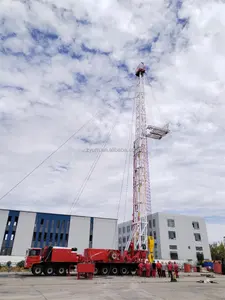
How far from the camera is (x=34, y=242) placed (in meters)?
48.2

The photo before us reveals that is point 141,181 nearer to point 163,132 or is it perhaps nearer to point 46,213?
point 163,132

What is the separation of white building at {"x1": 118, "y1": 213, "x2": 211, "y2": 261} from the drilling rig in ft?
98.2

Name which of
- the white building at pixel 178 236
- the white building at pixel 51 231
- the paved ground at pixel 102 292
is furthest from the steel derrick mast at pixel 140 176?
the white building at pixel 178 236

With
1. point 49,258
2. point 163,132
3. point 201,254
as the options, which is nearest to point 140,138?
point 163,132

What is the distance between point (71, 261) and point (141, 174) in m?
16.1

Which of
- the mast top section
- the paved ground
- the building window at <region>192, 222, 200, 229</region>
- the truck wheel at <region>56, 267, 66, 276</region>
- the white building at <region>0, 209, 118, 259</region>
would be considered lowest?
the paved ground

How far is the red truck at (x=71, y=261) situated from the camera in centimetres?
2394

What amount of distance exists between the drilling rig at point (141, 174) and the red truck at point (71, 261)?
4.27 m

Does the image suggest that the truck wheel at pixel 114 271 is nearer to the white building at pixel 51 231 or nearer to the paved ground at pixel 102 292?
the paved ground at pixel 102 292

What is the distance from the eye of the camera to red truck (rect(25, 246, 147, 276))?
23938 mm

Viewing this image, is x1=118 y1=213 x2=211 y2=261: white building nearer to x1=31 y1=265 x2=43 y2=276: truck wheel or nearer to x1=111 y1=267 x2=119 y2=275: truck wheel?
x1=111 y1=267 x2=119 y2=275: truck wheel

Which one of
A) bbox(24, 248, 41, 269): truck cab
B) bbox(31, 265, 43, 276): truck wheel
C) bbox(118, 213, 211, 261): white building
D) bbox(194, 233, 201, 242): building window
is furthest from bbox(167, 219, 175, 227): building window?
bbox(24, 248, 41, 269): truck cab

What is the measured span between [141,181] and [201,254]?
129 ft

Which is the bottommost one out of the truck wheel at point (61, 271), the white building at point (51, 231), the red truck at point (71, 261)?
the truck wheel at point (61, 271)
